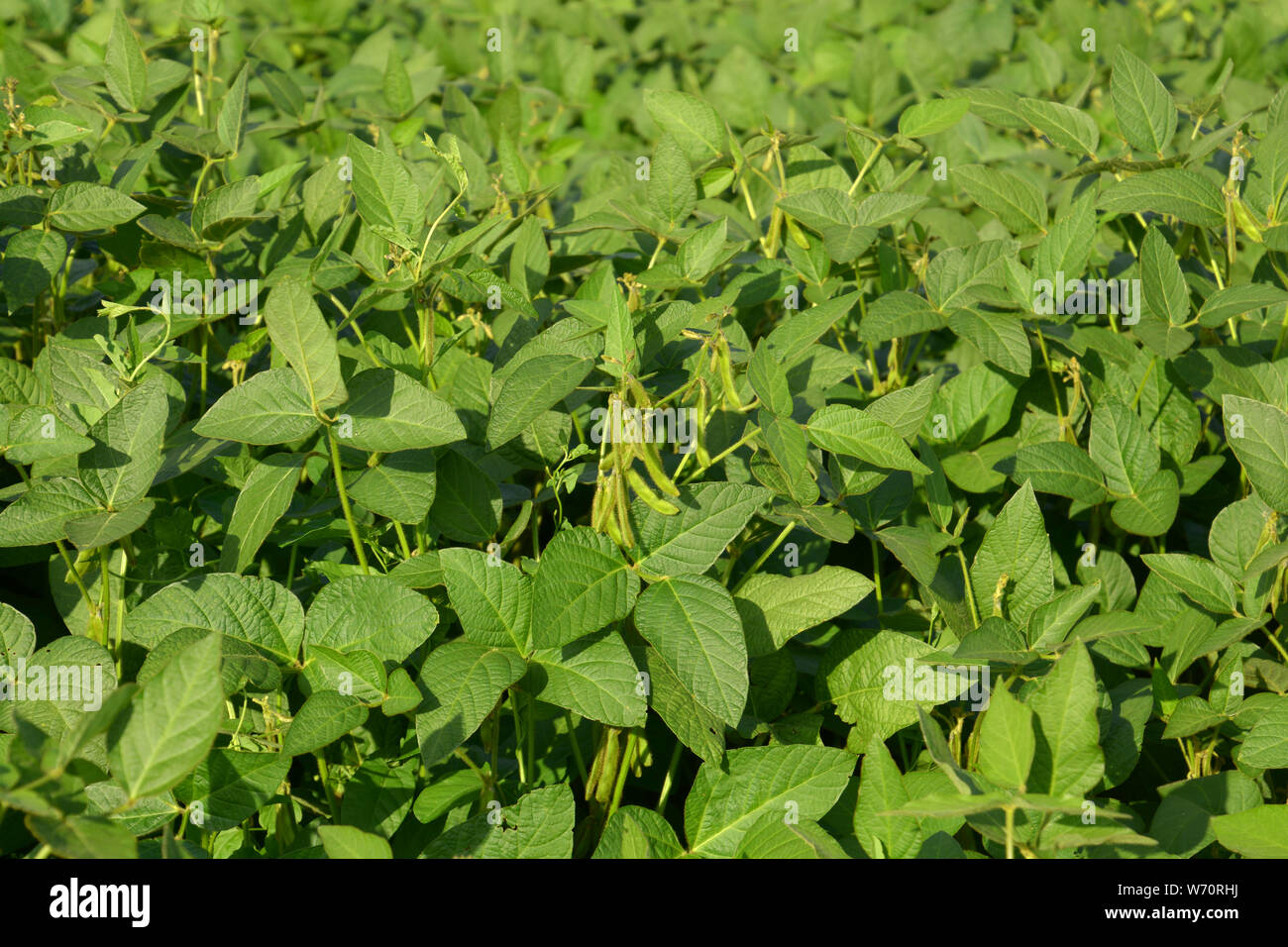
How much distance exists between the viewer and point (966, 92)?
1.67 m

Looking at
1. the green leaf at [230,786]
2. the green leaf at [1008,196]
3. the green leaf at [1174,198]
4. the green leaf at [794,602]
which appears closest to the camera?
the green leaf at [230,786]

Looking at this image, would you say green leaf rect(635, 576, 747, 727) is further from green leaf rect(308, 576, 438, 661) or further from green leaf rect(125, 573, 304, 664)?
green leaf rect(125, 573, 304, 664)

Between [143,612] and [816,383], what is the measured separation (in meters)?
0.78

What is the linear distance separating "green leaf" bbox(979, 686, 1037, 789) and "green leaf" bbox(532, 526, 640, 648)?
1.09 feet

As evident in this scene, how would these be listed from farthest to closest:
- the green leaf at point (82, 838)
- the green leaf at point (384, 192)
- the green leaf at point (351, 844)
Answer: the green leaf at point (384, 192) < the green leaf at point (351, 844) < the green leaf at point (82, 838)

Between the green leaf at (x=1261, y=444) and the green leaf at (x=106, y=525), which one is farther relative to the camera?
the green leaf at (x=1261, y=444)

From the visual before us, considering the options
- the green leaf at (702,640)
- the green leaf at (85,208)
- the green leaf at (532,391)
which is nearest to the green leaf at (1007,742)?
the green leaf at (702,640)

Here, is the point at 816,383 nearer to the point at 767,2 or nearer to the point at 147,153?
the point at 147,153

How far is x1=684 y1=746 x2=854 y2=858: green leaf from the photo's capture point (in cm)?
109

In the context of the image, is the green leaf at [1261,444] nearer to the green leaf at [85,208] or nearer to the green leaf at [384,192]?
the green leaf at [384,192]

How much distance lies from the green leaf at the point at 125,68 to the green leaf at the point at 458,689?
3.68 ft

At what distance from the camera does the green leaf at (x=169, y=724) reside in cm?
85

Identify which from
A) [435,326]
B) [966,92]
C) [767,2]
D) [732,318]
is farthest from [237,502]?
[767,2]

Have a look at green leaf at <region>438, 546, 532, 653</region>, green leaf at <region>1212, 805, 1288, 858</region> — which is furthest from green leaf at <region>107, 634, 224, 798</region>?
green leaf at <region>1212, 805, 1288, 858</region>
